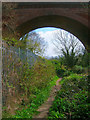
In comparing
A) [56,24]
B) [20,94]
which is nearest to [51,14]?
[56,24]

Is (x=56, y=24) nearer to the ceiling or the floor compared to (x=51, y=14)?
nearer to the floor

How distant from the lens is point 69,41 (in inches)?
420

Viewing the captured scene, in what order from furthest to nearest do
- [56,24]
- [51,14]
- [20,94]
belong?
[56,24], [51,14], [20,94]

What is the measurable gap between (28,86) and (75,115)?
1.54 meters

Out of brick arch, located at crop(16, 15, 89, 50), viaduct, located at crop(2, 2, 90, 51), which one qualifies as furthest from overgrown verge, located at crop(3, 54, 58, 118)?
brick arch, located at crop(16, 15, 89, 50)

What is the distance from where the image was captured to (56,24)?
662 centimetres

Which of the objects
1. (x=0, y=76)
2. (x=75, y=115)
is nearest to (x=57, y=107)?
(x=75, y=115)

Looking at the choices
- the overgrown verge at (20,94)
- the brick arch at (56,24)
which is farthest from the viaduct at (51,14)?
the overgrown verge at (20,94)

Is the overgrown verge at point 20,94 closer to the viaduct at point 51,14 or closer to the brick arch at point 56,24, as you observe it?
the viaduct at point 51,14

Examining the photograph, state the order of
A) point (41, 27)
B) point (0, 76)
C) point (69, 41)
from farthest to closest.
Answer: point (69, 41)
point (41, 27)
point (0, 76)

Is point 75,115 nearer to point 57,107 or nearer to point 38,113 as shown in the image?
point 57,107

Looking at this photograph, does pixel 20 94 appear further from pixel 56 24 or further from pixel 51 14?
pixel 56 24

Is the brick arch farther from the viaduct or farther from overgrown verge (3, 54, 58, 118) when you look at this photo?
overgrown verge (3, 54, 58, 118)

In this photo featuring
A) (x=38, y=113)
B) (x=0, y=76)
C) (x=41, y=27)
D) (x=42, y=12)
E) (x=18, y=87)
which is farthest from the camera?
(x=41, y=27)
